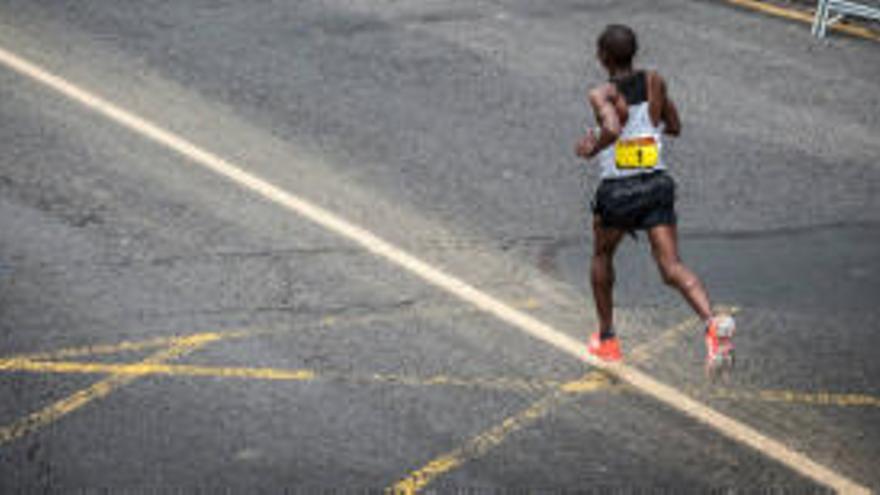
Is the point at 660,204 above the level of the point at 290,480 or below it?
above

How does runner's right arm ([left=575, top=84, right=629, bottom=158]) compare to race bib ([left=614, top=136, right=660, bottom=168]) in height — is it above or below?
above

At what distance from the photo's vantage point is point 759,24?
1320cm

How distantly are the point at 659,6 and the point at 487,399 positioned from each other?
25.0ft

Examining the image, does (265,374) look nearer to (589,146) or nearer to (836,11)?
(589,146)

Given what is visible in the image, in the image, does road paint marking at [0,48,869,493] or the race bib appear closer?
road paint marking at [0,48,869,493]

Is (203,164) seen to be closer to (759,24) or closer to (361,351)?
(361,351)

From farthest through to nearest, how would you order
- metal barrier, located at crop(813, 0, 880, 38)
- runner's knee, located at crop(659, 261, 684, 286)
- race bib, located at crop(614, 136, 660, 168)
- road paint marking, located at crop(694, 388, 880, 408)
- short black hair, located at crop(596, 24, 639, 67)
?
metal barrier, located at crop(813, 0, 880, 38) < road paint marking, located at crop(694, 388, 880, 408) < runner's knee, located at crop(659, 261, 684, 286) < race bib, located at crop(614, 136, 660, 168) < short black hair, located at crop(596, 24, 639, 67)

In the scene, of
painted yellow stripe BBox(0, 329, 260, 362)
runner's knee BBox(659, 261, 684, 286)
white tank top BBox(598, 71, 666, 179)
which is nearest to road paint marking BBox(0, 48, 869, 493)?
runner's knee BBox(659, 261, 684, 286)

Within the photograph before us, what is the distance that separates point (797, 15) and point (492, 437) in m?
8.40

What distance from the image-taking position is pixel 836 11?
1341 centimetres

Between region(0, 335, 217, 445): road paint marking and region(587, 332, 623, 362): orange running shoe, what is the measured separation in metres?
2.21

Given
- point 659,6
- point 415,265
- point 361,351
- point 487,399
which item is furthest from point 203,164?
point 659,6

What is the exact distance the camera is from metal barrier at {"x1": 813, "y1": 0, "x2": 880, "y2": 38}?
513 inches

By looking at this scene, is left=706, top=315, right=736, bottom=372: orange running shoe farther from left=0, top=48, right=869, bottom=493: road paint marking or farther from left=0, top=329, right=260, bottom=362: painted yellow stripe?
left=0, top=329, right=260, bottom=362: painted yellow stripe
